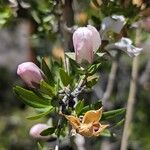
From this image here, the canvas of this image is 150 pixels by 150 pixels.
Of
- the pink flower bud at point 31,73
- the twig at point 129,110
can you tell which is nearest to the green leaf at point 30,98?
the pink flower bud at point 31,73

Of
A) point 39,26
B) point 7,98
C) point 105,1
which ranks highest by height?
point 105,1

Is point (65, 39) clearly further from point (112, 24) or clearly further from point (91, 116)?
point (91, 116)

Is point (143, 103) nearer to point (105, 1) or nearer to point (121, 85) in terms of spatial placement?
point (121, 85)

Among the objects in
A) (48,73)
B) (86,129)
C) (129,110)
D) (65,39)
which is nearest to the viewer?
(86,129)

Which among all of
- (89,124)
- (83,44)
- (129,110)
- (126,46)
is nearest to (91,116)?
(89,124)

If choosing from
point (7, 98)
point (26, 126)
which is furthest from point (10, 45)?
point (26, 126)

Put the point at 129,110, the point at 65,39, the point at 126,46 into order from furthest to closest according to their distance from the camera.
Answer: the point at 129,110 → the point at 65,39 → the point at 126,46
